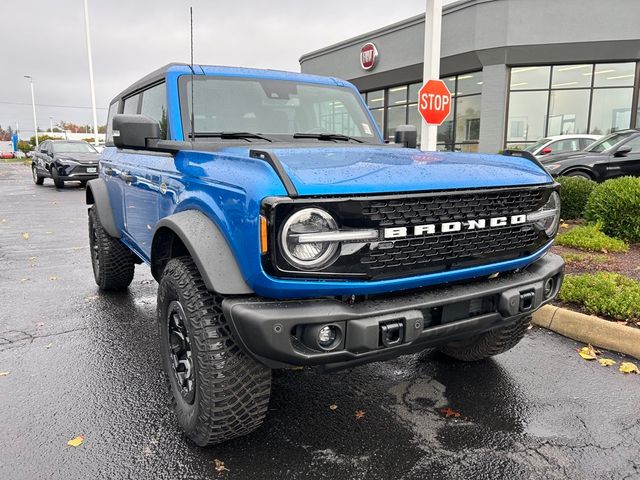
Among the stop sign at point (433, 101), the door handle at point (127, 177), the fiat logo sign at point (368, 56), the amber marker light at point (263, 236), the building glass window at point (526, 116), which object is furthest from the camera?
the fiat logo sign at point (368, 56)

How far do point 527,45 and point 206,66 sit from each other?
17.4m

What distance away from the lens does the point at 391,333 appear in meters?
2.10

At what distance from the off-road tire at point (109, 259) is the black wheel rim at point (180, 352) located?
7.88 feet

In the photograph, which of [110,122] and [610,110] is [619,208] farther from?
[610,110]

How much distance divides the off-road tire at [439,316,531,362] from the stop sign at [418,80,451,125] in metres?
5.56

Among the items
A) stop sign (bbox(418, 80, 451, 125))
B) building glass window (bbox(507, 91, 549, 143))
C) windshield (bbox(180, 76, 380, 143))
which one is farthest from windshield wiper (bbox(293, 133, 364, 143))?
building glass window (bbox(507, 91, 549, 143))

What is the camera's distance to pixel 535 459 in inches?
98.0

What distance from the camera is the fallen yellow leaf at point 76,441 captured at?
2.58 metres

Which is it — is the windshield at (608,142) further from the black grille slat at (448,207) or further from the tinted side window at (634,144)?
the black grille slat at (448,207)

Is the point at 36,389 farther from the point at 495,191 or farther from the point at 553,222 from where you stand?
the point at 553,222

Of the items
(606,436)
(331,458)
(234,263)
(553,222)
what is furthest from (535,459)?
(234,263)

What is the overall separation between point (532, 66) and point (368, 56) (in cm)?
746

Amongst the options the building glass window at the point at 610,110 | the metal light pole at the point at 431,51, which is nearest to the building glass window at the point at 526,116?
the building glass window at the point at 610,110

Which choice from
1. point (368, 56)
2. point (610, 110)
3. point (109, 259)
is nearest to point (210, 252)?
point (109, 259)
